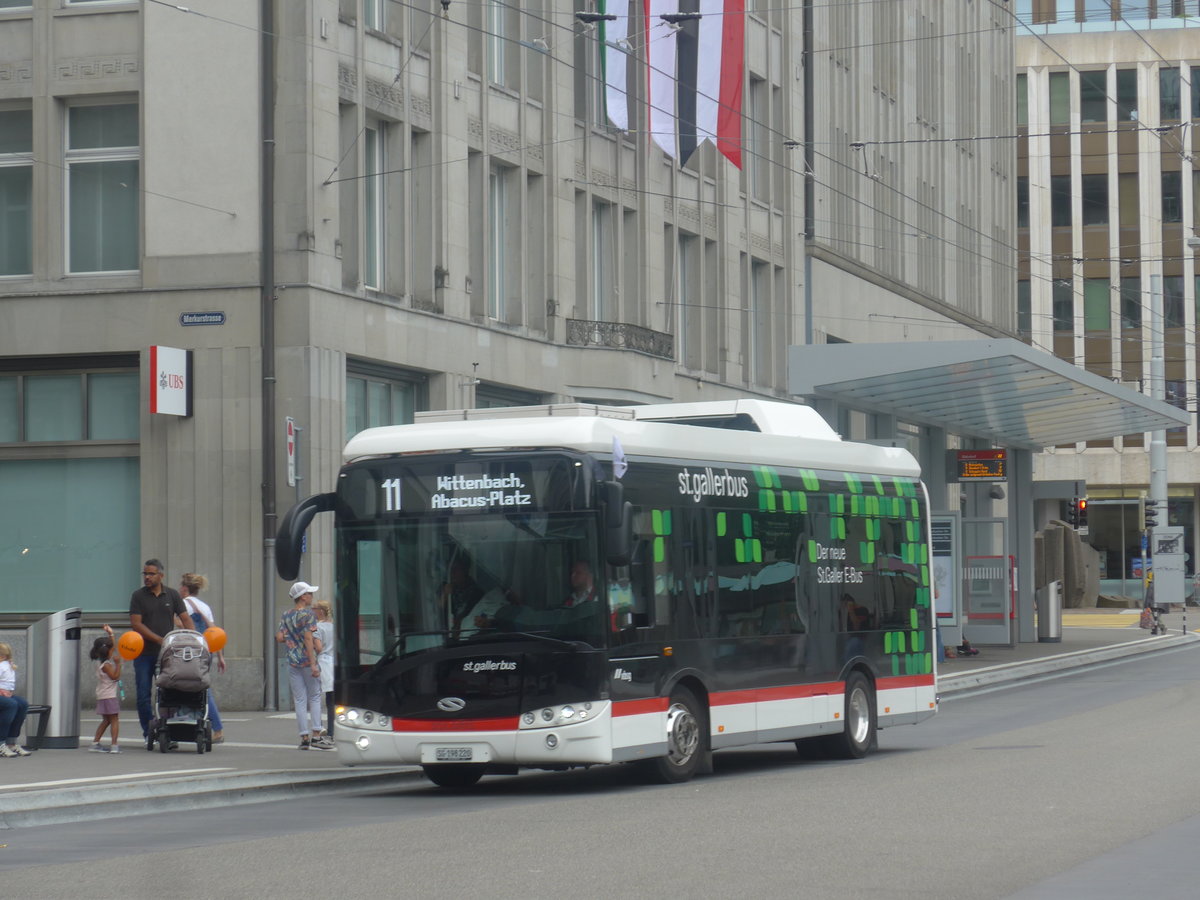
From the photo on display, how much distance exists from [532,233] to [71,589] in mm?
9248

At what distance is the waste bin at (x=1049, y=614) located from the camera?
43.0m

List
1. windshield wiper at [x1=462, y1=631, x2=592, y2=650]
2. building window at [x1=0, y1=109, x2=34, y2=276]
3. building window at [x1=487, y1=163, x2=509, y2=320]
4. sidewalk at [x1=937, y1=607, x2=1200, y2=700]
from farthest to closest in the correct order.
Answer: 1. sidewalk at [x1=937, y1=607, x2=1200, y2=700]
2. building window at [x1=487, y1=163, x2=509, y2=320]
3. building window at [x1=0, y1=109, x2=34, y2=276]
4. windshield wiper at [x1=462, y1=631, x2=592, y2=650]

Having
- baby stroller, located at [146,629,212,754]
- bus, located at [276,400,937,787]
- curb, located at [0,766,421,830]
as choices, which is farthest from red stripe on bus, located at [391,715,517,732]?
baby stroller, located at [146,629,212,754]

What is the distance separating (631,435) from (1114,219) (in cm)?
6919

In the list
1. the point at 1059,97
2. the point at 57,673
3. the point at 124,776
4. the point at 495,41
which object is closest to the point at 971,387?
the point at 495,41

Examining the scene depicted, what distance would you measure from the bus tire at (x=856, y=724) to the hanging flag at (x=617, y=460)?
14.8 ft

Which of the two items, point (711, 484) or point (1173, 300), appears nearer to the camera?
point (711, 484)

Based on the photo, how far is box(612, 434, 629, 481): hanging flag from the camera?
49.7 ft

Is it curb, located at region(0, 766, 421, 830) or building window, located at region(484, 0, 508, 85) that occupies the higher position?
building window, located at region(484, 0, 508, 85)

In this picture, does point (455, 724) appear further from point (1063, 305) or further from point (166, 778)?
point (1063, 305)

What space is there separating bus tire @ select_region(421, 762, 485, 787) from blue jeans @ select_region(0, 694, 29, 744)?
3.98 m

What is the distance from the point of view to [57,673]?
1873 cm

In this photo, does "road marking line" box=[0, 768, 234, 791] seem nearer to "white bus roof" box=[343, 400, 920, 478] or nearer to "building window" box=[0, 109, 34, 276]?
"white bus roof" box=[343, 400, 920, 478]

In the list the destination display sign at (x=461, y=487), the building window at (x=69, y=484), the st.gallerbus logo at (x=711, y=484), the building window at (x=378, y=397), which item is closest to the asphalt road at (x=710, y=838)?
the destination display sign at (x=461, y=487)
